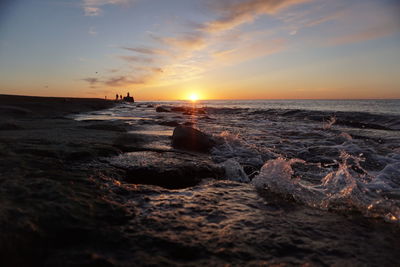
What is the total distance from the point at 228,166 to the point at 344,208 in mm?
1890

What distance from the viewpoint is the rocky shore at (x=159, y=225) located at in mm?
1550

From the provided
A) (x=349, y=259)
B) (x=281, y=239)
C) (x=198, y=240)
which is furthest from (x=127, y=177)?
(x=349, y=259)

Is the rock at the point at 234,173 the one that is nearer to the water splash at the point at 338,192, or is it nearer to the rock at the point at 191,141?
the water splash at the point at 338,192

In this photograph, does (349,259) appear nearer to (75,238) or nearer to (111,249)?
(111,249)

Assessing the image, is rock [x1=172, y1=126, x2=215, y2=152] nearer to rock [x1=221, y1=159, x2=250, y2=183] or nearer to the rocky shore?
rock [x1=221, y1=159, x2=250, y2=183]

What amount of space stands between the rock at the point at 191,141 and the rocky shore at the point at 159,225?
282 centimetres

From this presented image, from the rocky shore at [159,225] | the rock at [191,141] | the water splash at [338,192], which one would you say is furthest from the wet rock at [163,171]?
the rock at [191,141]

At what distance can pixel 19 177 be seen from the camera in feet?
8.20

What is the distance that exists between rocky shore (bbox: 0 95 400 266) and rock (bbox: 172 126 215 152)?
282 cm

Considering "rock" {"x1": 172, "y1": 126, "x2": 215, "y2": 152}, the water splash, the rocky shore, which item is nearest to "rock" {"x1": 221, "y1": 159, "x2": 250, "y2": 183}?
the water splash

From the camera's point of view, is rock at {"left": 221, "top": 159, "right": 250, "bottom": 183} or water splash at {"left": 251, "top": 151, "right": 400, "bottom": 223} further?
rock at {"left": 221, "top": 159, "right": 250, "bottom": 183}

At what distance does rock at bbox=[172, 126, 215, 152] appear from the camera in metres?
6.10

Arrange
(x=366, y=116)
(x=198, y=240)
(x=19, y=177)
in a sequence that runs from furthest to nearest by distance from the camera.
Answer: (x=366, y=116) < (x=19, y=177) < (x=198, y=240)

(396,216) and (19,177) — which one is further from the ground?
(19,177)
